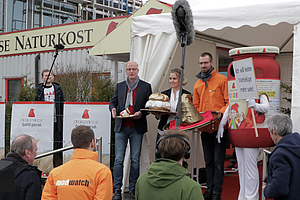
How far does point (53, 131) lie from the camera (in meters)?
6.48

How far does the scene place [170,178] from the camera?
210cm

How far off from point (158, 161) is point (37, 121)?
15.8 ft

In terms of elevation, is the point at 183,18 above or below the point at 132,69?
above

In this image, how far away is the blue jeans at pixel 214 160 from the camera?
4875 millimetres

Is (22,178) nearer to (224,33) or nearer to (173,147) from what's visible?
(173,147)

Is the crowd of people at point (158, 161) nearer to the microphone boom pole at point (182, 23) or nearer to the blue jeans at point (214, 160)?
the blue jeans at point (214, 160)

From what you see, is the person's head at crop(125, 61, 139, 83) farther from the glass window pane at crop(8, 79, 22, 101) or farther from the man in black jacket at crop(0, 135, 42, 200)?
the glass window pane at crop(8, 79, 22, 101)

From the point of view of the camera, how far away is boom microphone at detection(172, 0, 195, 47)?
4379 millimetres

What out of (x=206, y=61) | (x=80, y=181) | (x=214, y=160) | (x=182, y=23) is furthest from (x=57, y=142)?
(x=80, y=181)

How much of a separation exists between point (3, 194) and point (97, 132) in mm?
3245

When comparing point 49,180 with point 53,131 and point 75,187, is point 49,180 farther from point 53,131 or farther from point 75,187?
point 53,131

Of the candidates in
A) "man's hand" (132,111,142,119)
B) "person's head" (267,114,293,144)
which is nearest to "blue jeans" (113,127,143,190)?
"man's hand" (132,111,142,119)

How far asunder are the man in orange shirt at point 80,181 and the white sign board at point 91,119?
3124 mm

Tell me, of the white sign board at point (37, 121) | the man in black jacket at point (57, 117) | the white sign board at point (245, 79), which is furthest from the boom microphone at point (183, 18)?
the white sign board at point (37, 121)
